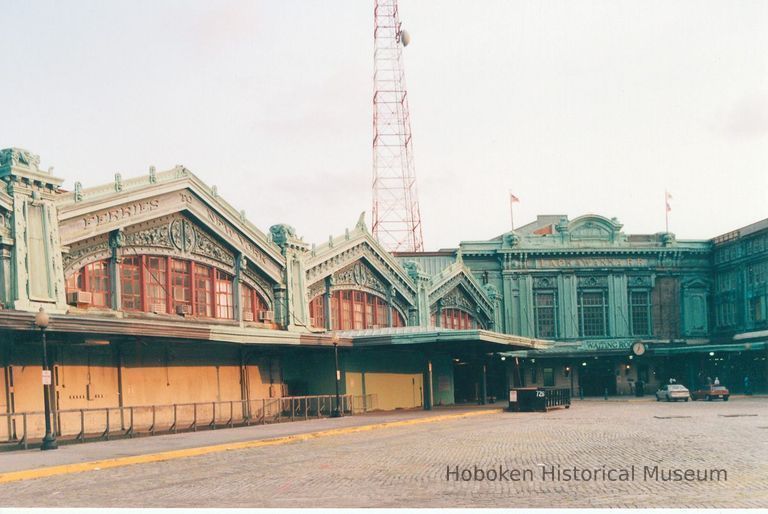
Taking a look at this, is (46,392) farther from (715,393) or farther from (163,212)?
(715,393)

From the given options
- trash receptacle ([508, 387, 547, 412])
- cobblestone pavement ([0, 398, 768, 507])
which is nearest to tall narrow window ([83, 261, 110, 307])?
cobblestone pavement ([0, 398, 768, 507])

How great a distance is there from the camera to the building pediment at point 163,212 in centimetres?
3139

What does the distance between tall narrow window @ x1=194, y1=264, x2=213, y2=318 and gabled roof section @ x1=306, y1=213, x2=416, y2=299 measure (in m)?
6.97

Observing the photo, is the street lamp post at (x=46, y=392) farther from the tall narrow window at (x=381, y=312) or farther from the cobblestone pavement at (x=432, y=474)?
the tall narrow window at (x=381, y=312)

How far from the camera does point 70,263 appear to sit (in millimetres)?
31234

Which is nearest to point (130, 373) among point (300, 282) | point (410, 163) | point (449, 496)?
point (300, 282)

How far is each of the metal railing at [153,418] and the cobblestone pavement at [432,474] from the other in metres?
6.01

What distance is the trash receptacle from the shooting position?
4450cm

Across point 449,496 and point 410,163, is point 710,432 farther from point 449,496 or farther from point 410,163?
point 410,163

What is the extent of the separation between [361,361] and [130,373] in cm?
1599

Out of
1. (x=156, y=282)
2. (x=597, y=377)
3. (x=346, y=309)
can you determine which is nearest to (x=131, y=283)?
(x=156, y=282)

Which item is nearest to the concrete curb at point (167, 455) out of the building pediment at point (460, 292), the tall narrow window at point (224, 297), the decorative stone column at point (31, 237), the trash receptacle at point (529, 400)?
the decorative stone column at point (31, 237)

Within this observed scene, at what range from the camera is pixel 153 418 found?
2958 cm

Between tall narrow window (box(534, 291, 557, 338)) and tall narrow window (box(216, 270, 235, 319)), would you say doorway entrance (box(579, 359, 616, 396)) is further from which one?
tall narrow window (box(216, 270, 235, 319))
